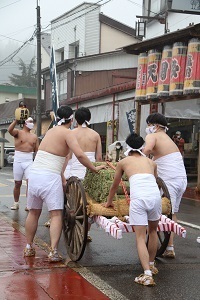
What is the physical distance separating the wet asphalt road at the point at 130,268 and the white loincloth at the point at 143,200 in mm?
698

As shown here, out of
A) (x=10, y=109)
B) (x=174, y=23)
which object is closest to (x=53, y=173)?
(x=174, y=23)

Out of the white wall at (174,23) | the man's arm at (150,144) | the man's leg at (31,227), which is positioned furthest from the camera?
the white wall at (174,23)

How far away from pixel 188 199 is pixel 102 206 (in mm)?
8579

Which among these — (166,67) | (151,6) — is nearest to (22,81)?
(151,6)

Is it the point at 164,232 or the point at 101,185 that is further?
the point at 164,232

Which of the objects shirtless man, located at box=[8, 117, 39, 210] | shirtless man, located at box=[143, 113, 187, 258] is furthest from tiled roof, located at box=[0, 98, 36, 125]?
shirtless man, located at box=[143, 113, 187, 258]

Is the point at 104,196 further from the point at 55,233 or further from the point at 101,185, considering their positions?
the point at 55,233

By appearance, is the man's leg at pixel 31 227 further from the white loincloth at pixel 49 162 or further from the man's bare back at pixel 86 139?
the man's bare back at pixel 86 139

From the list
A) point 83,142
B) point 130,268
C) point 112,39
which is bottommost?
point 130,268

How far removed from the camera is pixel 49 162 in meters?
6.22

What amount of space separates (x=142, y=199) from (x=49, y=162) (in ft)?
4.66

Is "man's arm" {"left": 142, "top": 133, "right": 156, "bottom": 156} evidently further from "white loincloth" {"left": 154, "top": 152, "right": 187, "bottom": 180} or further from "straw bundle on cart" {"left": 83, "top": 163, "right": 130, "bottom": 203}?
"straw bundle on cart" {"left": 83, "top": 163, "right": 130, "bottom": 203}

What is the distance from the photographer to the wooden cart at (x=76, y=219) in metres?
5.96

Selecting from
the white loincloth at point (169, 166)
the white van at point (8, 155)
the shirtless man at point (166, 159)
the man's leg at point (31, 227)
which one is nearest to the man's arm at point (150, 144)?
the shirtless man at point (166, 159)
